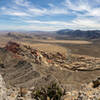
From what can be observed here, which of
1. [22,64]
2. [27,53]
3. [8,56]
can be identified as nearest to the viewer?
[22,64]

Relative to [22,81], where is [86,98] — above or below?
above

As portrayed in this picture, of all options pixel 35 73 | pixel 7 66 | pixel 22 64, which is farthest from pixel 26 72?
pixel 7 66

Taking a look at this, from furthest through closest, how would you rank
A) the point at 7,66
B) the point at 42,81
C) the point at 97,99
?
the point at 7,66 < the point at 42,81 < the point at 97,99

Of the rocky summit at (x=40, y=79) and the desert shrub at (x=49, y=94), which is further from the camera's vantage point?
the rocky summit at (x=40, y=79)

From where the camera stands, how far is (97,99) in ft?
21.2

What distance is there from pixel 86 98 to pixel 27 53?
27.6m

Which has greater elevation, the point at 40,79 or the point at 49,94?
the point at 49,94

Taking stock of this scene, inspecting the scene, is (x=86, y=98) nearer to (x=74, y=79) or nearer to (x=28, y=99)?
(x=28, y=99)

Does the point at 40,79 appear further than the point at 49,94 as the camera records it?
Yes

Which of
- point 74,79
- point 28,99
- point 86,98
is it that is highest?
point 86,98

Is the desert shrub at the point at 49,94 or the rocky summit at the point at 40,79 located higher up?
the desert shrub at the point at 49,94

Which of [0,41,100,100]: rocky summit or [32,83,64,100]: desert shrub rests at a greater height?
[32,83,64,100]: desert shrub

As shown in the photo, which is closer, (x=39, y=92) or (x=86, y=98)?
(x=86, y=98)

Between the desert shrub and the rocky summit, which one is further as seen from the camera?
the rocky summit
